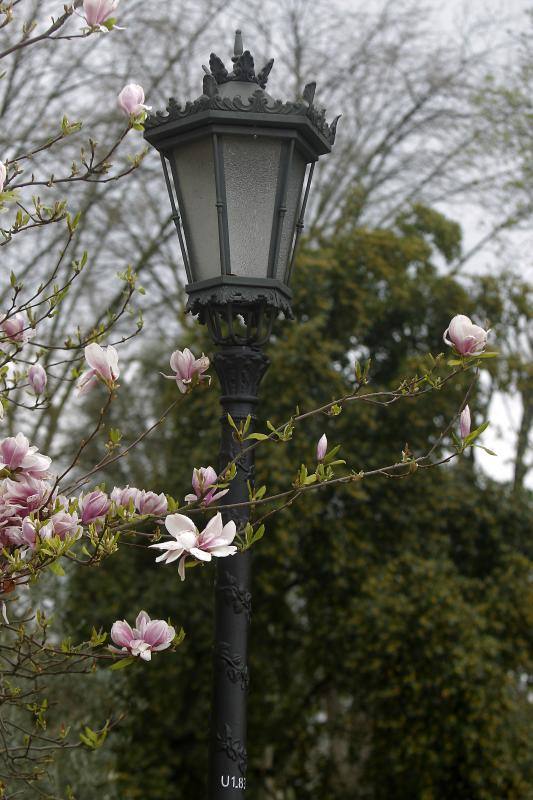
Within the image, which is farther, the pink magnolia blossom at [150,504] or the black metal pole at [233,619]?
the black metal pole at [233,619]

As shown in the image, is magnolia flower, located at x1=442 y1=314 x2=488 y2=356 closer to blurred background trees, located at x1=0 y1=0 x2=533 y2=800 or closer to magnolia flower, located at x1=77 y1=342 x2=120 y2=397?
magnolia flower, located at x1=77 y1=342 x2=120 y2=397

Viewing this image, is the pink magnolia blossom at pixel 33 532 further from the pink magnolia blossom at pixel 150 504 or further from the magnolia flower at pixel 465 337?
the magnolia flower at pixel 465 337

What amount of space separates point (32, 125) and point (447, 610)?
582 cm

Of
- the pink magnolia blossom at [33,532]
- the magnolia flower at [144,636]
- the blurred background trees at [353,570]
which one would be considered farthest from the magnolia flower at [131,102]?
the blurred background trees at [353,570]

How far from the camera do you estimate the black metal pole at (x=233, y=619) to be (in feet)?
8.12

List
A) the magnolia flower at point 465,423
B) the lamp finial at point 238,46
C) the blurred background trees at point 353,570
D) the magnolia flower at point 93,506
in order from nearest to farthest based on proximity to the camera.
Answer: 1. the magnolia flower at point 93,506
2. the magnolia flower at point 465,423
3. the lamp finial at point 238,46
4. the blurred background trees at point 353,570

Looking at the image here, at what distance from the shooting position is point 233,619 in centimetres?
255

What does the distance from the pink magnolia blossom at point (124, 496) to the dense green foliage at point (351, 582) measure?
20.1 ft

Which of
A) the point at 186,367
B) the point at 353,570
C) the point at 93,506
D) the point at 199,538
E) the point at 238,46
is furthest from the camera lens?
the point at 353,570

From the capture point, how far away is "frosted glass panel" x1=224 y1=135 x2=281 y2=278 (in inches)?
106

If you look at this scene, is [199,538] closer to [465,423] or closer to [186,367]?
[186,367]

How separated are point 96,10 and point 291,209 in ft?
2.42

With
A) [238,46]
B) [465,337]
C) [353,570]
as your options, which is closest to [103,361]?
[465,337]

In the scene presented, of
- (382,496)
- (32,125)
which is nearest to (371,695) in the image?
(382,496)
